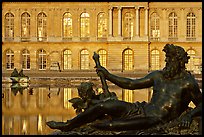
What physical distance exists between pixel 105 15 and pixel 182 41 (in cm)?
750

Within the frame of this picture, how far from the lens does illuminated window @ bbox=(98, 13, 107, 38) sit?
42562 millimetres

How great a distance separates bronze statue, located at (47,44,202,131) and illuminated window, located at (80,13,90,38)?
122ft

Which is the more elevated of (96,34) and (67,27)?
(67,27)

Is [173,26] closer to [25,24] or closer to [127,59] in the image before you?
[127,59]

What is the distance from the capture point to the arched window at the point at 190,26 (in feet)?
139

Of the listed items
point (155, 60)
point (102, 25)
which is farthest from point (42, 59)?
point (155, 60)

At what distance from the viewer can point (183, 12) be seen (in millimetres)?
42406

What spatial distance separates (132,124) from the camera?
5531 millimetres

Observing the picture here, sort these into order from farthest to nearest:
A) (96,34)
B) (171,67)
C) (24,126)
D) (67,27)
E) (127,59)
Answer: (127,59), (67,27), (96,34), (24,126), (171,67)

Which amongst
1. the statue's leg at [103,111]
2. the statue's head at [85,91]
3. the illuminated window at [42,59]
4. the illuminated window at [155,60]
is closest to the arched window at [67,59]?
the illuminated window at [42,59]

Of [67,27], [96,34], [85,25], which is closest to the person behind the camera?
[96,34]

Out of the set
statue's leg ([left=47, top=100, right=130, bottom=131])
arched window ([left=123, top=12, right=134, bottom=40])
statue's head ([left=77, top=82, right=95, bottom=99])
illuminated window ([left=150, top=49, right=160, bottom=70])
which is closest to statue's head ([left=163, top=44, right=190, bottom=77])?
statue's leg ([left=47, top=100, right=130, bottom=131])

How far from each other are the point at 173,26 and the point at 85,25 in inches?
323

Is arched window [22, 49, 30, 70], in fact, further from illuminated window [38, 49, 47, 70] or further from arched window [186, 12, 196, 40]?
arched window [186, 12, 196, 40]
